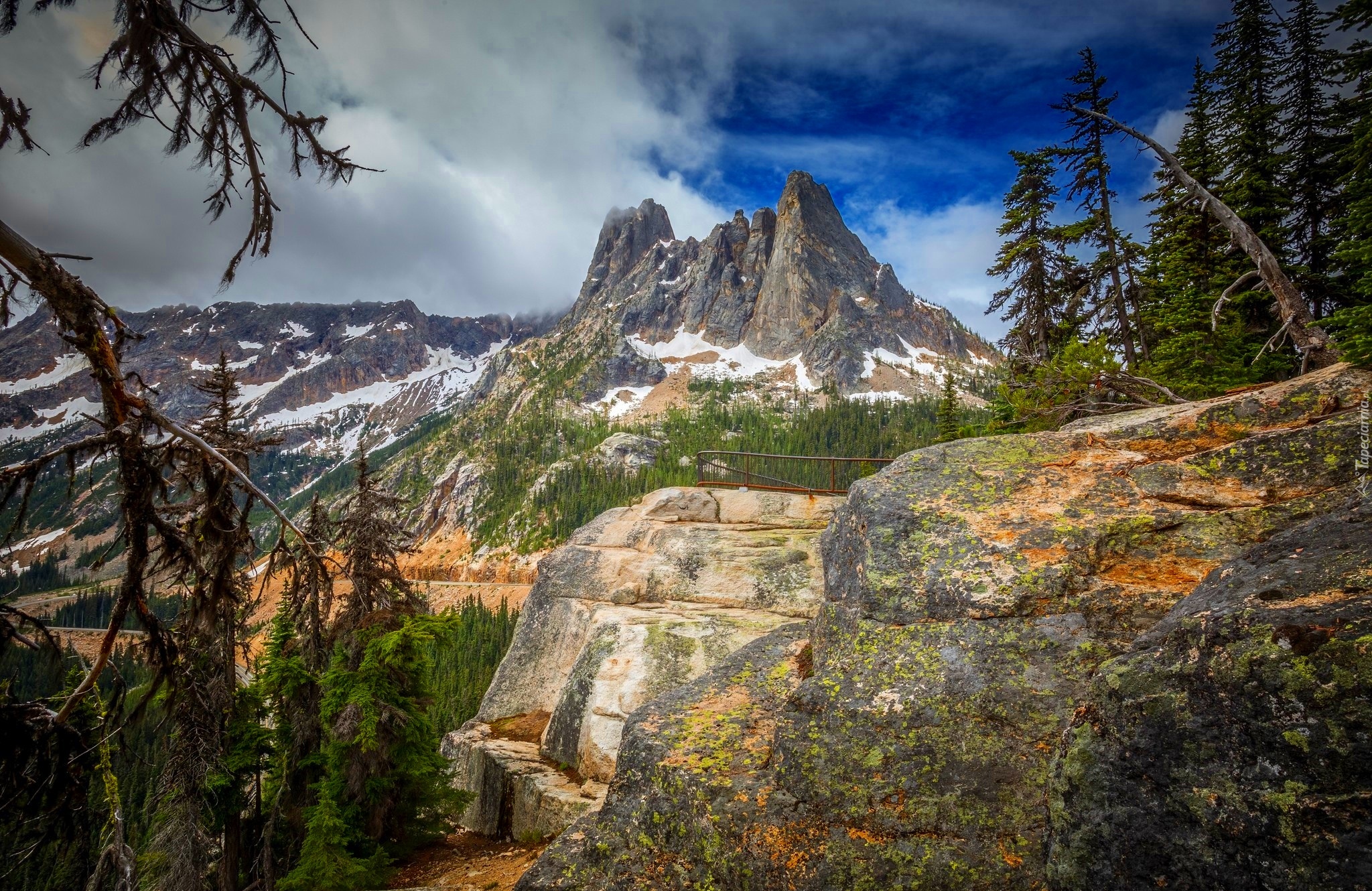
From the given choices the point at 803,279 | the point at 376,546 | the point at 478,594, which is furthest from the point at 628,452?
the point at 376,546

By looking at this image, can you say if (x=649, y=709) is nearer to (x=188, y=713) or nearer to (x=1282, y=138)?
(x=188, y=713)

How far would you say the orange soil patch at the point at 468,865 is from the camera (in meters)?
9.34

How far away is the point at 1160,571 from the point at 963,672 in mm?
2035

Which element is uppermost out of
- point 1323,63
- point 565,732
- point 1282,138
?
point 1323,63

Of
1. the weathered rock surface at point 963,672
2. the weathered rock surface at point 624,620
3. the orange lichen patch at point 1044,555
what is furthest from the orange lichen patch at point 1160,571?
the weathered rock surface at point 624,620

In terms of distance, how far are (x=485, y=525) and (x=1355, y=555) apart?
129 m

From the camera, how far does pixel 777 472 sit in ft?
312

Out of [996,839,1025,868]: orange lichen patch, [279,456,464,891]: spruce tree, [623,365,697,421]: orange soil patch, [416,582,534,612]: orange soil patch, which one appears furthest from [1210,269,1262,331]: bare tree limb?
[623,365,697,421]: orange soil patch

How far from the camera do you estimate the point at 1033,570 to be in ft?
17.5

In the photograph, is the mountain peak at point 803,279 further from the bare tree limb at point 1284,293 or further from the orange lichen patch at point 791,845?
the orange lichen patch at point 791,845

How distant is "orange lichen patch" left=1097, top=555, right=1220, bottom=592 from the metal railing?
11.2 m

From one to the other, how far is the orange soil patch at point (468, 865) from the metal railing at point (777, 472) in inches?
411

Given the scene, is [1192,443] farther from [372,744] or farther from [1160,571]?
[372,744]

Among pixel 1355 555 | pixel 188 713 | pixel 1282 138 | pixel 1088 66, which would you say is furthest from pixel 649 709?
pixel 1282 138
